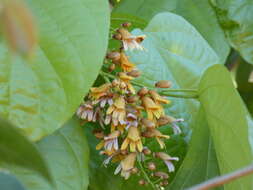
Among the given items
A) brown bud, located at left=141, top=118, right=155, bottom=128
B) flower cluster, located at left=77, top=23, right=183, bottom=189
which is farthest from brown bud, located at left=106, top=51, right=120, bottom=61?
brown bud, located at left=141, top=118, right=155, bottom=128

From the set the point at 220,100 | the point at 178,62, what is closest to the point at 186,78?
the point at 178,62

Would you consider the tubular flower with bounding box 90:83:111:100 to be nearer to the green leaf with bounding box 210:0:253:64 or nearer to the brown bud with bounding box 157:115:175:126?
the brown bud with bounding box 157:115:175:126

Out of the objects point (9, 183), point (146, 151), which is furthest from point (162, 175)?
→ point (9, 183)

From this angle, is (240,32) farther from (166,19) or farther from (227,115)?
(227,115)

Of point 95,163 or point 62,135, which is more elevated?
point 62,135

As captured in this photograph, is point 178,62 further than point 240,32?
No

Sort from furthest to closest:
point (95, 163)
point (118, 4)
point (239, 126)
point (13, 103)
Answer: point (118, 4) < point (95, 163) < point (239, 126) < point (13, 103)
